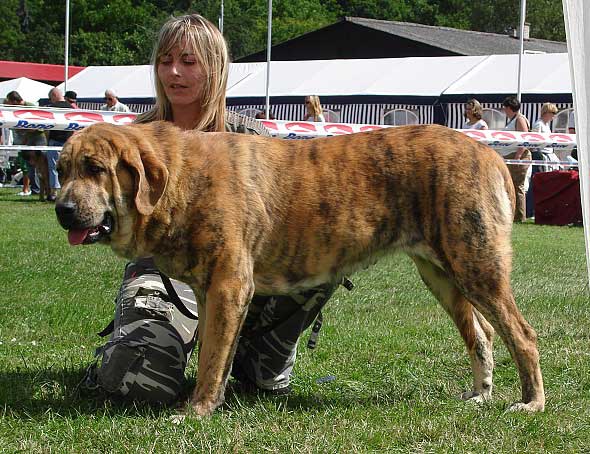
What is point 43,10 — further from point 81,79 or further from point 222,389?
point 222,389

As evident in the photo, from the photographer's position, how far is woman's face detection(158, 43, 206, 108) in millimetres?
4566

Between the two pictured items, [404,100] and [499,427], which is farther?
[404,100]

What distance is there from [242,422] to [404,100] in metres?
19.2

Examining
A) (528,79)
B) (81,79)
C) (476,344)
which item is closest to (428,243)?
(476,344)

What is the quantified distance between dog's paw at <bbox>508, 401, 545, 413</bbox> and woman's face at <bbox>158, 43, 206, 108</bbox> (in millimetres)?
2153

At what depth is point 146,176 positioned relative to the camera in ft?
Result: 12.1

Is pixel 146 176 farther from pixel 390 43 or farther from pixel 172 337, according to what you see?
pixel 390 43

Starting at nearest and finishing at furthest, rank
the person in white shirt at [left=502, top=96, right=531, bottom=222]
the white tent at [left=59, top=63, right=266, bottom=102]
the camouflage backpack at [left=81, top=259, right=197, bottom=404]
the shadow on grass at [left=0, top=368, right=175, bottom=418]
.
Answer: the shadow on grass at [left=0, top=368, right=175, bottom=418] → the camouflage backpack at [left=81, top=259, right=197, bottom=404] → the person in white shirt at [left=502, top=96, right=531, bottom=222] → the white tent at [left=59, top=63, right=266, bottom=102]

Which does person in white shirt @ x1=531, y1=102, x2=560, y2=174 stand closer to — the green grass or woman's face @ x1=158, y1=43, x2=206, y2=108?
the green grass

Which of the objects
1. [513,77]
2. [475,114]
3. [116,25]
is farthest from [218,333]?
[116,25]

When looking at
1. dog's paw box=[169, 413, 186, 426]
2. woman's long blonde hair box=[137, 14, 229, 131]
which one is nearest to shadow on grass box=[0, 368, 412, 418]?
dog's paw box=[169, 413, 186, 426]

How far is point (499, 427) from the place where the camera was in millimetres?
3707

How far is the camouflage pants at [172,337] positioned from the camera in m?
4.18

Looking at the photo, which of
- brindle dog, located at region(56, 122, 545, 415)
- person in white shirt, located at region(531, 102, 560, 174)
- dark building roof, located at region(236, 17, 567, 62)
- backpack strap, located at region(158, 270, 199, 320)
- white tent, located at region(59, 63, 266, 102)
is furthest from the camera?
dark building roof, located at region(236, 17, 567, 62)
